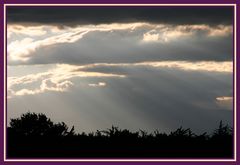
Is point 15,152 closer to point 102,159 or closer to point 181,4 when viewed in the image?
point 102,159

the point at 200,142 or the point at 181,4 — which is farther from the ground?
the point at 181,4

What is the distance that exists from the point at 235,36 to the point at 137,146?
8.33m

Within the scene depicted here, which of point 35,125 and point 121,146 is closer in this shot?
point 121,146

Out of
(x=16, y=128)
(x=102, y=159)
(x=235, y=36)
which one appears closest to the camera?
(x=102, y=159)

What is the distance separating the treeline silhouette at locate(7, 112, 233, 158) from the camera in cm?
2788

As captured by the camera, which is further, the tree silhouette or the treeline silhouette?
the tree silhouette

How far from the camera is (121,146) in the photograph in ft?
93.5

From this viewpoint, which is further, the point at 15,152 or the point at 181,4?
the point at 181,4

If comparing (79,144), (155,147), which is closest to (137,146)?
(155,147)

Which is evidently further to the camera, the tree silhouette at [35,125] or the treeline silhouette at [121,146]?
the tree silhouette at [35,125]

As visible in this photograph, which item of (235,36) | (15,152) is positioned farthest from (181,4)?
(15,152)

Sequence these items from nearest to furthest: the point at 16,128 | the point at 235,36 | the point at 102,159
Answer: the point at 102,159
the point at 235,36
the point at 16,128

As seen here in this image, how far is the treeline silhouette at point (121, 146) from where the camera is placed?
2788 cm

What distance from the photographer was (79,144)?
2858cm
